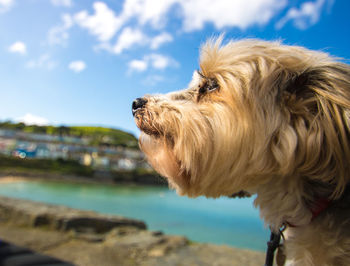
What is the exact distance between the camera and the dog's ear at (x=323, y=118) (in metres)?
0.98

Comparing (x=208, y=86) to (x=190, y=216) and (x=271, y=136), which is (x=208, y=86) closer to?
(x=271, y=136)

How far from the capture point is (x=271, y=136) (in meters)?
1.16

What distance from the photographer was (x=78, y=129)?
43469mm

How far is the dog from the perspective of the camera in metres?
1.05

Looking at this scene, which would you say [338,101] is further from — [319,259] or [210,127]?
[319,259]

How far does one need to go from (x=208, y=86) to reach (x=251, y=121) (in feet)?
1.01

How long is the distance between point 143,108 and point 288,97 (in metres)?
0.76

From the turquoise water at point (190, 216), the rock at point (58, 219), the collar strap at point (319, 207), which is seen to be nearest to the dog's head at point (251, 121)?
the collar strap at point (319, 207)

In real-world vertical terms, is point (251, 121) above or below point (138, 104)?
below

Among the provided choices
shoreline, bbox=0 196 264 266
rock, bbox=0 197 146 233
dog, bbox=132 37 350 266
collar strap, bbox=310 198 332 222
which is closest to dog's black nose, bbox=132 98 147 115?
dog, bbox=132 37 350 266

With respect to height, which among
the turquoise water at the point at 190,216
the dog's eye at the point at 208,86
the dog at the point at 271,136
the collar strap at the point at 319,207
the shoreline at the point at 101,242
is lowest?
the turquoise water at the point at 190,216

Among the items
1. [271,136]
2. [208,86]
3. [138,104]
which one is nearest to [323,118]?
[271,136]

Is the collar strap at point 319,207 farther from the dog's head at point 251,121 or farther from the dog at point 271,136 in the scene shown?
the dog's head at point 251,121

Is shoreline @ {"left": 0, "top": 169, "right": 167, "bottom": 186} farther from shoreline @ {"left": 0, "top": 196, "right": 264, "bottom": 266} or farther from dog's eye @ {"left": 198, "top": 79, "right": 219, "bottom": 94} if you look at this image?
dog's eye @ {"left": 198, "top": 79, "right": 219, "bottom": 94}
